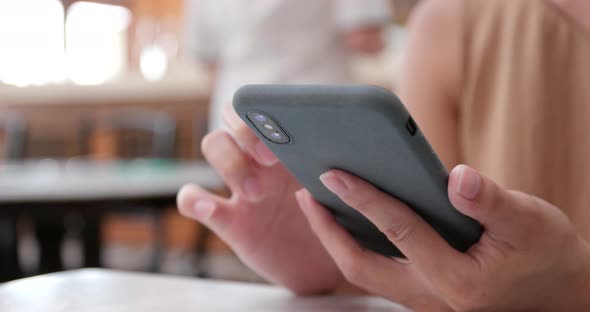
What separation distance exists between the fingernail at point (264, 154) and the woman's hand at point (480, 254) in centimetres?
5

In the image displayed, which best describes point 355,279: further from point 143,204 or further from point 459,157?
point 143,204

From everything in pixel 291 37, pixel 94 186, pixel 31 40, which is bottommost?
pixel 31 40

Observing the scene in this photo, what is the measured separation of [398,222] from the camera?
1.28 ft

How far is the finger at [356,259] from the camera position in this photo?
1.53 ft

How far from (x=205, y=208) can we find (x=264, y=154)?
0.08 m

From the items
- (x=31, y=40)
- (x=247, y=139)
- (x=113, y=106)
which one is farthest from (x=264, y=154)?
(x=31, y=40)

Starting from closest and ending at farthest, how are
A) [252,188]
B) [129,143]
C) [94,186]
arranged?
1. [252,188]
2. [94,186]
3. [129,143]

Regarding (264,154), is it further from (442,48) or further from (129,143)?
(129,143)

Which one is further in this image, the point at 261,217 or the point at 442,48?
the point at 442,48

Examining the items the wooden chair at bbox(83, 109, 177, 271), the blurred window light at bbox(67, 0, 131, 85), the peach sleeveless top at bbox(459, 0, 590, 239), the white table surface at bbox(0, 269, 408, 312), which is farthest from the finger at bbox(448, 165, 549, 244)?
the blurred window light at bbox(67, 0, 131, 85)

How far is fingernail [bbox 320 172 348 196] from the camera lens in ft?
1.23

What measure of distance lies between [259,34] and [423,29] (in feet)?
4.02

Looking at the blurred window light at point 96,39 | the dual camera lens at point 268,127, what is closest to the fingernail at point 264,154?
the dual camera lens at point 268,127

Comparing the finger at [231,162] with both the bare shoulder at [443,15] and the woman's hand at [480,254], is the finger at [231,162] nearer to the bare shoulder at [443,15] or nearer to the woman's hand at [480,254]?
the woman's hand at [480,254]
